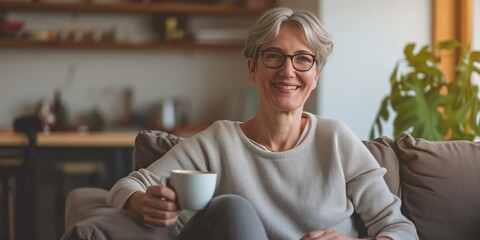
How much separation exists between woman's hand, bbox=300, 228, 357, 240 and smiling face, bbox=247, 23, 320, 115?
38 cm

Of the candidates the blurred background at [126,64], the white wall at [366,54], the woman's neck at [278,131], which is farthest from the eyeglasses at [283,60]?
the blurred background at [126,64]

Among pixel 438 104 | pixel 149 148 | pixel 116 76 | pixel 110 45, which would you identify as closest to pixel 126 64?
pixel 116 76

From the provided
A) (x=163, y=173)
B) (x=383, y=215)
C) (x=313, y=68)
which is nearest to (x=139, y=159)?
(x=163, y=173)

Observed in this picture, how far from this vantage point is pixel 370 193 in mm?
2148

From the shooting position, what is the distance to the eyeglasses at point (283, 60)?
7.11 ft

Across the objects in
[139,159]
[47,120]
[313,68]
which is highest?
[313,68]

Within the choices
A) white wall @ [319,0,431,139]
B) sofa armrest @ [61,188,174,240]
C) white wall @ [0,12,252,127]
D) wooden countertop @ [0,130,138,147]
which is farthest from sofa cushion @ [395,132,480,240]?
white wall @ [0,12,252,127]

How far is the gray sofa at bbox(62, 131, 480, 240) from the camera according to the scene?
228cm

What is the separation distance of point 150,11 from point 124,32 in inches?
10.3

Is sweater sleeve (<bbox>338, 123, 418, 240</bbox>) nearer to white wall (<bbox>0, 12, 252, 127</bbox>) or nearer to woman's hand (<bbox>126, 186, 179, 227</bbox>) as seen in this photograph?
woman's hand (<bbox>126, 186, 179, 227</bbox>)

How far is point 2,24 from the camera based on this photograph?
501 cm

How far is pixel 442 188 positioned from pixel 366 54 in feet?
7.02

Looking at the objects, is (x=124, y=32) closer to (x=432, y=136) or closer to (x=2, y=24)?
(x=2, y=24)

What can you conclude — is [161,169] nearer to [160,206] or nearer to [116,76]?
[160,206]
